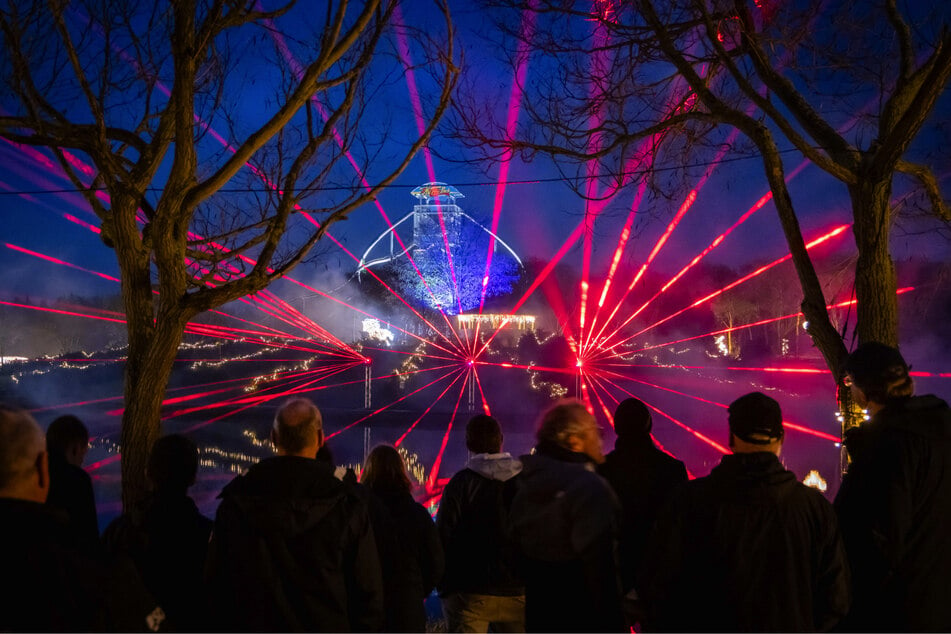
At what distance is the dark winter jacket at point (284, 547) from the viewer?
113 inches

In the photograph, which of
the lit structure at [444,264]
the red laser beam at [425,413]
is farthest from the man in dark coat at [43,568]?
the lit structure at [444,264]

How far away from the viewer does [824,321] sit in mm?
6516

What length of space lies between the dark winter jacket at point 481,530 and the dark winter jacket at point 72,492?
6.58 ft

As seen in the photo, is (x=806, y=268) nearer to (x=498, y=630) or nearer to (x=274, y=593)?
(x=498, y=630)

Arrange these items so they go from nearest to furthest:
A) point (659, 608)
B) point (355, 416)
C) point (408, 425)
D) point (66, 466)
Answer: point (659, 608)
point (66, 466)
point (408, 425)
point (355, 416)

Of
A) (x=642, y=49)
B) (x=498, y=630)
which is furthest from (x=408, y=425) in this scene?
(x=498, y=630)

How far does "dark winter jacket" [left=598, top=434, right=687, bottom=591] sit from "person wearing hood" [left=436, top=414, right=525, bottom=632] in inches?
25.2

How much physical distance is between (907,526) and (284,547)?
2.90 meters

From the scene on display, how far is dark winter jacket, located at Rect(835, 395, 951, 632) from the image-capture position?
3199 millimetres

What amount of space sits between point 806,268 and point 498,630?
4821mm

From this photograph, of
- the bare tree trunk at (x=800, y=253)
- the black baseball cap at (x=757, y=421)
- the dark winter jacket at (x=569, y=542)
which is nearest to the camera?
the black baseball cap at (x=757, y=421)

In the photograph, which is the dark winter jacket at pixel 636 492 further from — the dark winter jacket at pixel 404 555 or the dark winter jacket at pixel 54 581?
the dark winter jacket at pixel 54 581

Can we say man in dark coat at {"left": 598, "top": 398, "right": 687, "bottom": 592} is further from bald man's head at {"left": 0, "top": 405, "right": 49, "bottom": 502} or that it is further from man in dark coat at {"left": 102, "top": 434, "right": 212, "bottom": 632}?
bald man's head at {"left": 0, "top": 405, "right": 49, "bottom": 502}

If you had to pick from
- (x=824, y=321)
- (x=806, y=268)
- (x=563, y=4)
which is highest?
(x=563, y=4)
